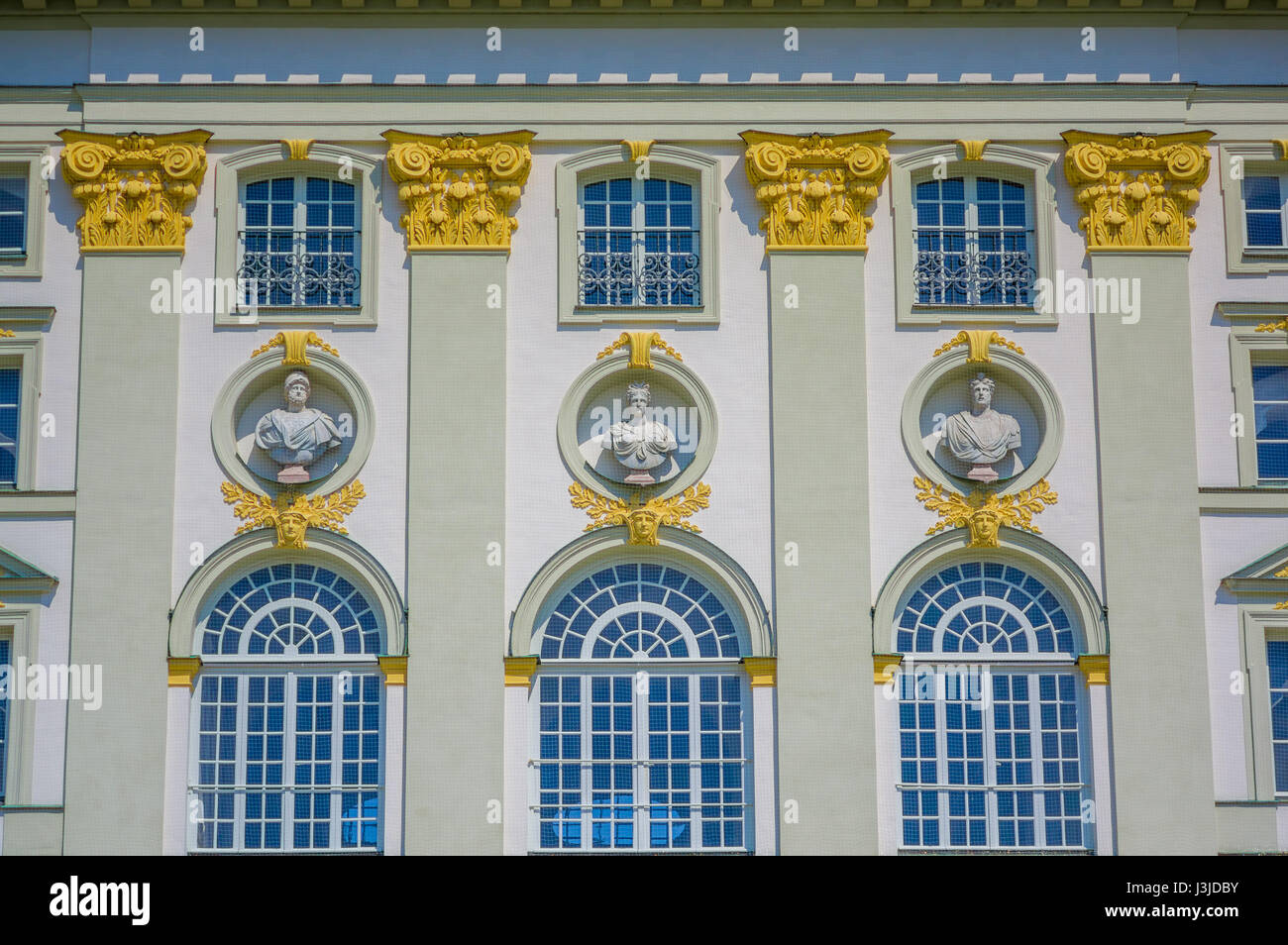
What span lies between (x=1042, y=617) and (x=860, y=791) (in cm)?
288

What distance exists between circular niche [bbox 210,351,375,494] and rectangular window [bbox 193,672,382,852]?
7.28ft

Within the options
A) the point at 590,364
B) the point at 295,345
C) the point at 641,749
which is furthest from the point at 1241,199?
the point at 295,345

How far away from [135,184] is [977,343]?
380 inches

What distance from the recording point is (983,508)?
2644 cm

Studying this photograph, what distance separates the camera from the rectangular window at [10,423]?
26.7 meters

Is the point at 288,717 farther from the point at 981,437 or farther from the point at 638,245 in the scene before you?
the point at 981,437

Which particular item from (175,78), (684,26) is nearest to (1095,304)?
(684,26)

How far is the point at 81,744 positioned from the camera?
84.5 ft

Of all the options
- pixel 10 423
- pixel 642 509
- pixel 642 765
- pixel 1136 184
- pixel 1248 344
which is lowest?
pixel 642 765

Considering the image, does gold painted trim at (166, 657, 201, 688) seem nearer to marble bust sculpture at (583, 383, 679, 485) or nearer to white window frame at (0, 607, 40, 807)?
white window frame at (0, 607, 40, 807)

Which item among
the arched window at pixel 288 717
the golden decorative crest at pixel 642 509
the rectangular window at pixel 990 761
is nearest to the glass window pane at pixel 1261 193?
the rectangular window at pixel 990 761

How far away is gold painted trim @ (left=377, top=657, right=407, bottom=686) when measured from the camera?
26.0m

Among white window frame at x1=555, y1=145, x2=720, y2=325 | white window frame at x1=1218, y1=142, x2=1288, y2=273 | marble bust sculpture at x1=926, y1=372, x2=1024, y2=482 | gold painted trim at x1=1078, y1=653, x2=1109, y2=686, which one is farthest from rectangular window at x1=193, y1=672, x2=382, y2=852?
white window frame at x1=1218, y1=142, x2=1288, y2=273

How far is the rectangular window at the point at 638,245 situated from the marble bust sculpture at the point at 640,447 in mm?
1218
